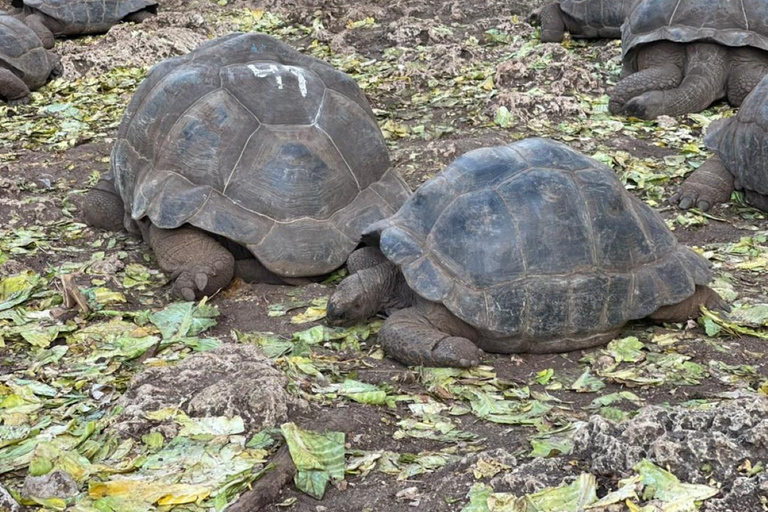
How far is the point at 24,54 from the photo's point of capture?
9.57m

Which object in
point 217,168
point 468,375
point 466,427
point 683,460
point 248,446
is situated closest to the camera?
point 683,460

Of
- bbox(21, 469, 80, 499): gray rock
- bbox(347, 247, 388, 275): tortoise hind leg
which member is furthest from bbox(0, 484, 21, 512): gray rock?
bbox(347, 247, 388, 275): tortoise hind leg

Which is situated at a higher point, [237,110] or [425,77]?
[237,110]

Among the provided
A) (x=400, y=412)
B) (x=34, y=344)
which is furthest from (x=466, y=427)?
(x=34, y=344)

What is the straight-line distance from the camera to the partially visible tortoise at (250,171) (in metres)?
5.07

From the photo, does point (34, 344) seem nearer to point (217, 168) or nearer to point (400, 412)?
point (217, 168)

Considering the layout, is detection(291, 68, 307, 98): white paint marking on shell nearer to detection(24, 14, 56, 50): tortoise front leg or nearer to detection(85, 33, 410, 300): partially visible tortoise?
detection(85, 33, 410, 300): partially visible tortoise

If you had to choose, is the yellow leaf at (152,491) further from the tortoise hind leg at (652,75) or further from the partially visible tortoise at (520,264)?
the tortoise hind leg at (652,75)

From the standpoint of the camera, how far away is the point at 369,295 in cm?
454

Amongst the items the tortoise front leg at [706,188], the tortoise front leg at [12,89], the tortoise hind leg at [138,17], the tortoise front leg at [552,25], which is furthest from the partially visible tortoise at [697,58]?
the tortoise hind leg at [138,17]

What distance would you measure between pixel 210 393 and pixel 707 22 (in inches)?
246

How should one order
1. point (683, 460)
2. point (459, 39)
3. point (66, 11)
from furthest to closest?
1. point (66, 11)
2. point (459, 39)
3. point (683, 460)

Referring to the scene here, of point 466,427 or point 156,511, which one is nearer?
point 156,511

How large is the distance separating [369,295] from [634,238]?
1261 mm
